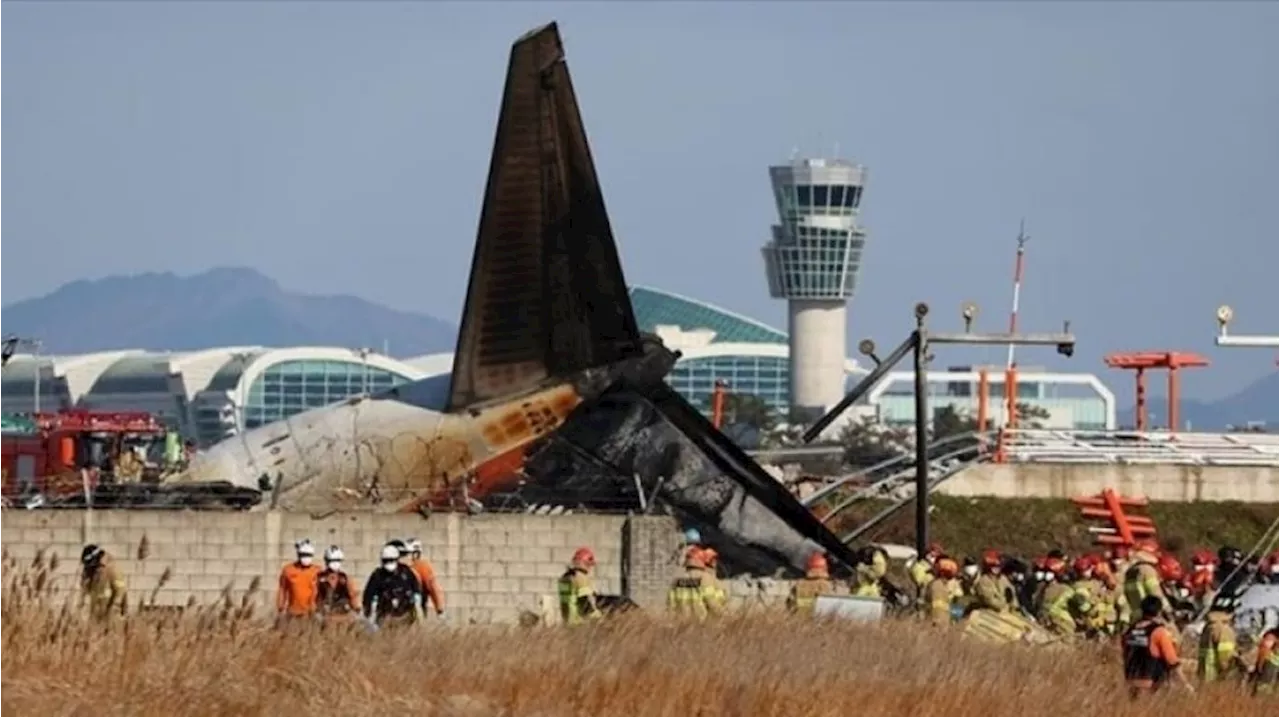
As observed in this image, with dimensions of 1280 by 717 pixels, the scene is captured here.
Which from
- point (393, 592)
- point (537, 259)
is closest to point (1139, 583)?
point (393, 592)

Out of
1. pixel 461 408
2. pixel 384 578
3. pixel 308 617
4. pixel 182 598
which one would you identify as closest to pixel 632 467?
pixel 461 408

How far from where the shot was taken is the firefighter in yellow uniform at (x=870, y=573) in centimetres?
3649

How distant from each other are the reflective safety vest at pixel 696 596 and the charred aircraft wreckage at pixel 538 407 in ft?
26.1

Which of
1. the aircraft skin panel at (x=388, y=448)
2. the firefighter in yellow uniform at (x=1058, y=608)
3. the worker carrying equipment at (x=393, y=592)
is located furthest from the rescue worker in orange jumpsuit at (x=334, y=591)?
the aircraft skin panel at (x=388, y=448)

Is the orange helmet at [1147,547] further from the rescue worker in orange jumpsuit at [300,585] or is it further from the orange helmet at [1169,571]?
the rescue worker in orange jumpsuit at [300,585]

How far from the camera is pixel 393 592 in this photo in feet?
98.3

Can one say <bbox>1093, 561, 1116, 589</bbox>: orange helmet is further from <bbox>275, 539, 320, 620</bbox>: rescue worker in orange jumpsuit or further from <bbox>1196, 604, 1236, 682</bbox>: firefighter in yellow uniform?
<bbox>275, 539, 320, 620</bbox>: rescue worker in orange jumpsuit

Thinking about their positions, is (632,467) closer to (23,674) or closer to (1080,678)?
(1080,678)

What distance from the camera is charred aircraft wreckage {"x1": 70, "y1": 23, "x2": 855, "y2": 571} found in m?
42.3

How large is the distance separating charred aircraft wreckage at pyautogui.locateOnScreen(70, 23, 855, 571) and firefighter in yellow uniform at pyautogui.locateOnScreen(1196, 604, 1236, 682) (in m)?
12.4

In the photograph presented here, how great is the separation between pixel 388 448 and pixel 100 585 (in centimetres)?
1467

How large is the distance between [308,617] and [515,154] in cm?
1840

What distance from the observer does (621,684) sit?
948 inches

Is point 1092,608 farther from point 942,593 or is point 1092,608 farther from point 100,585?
point 100,585
